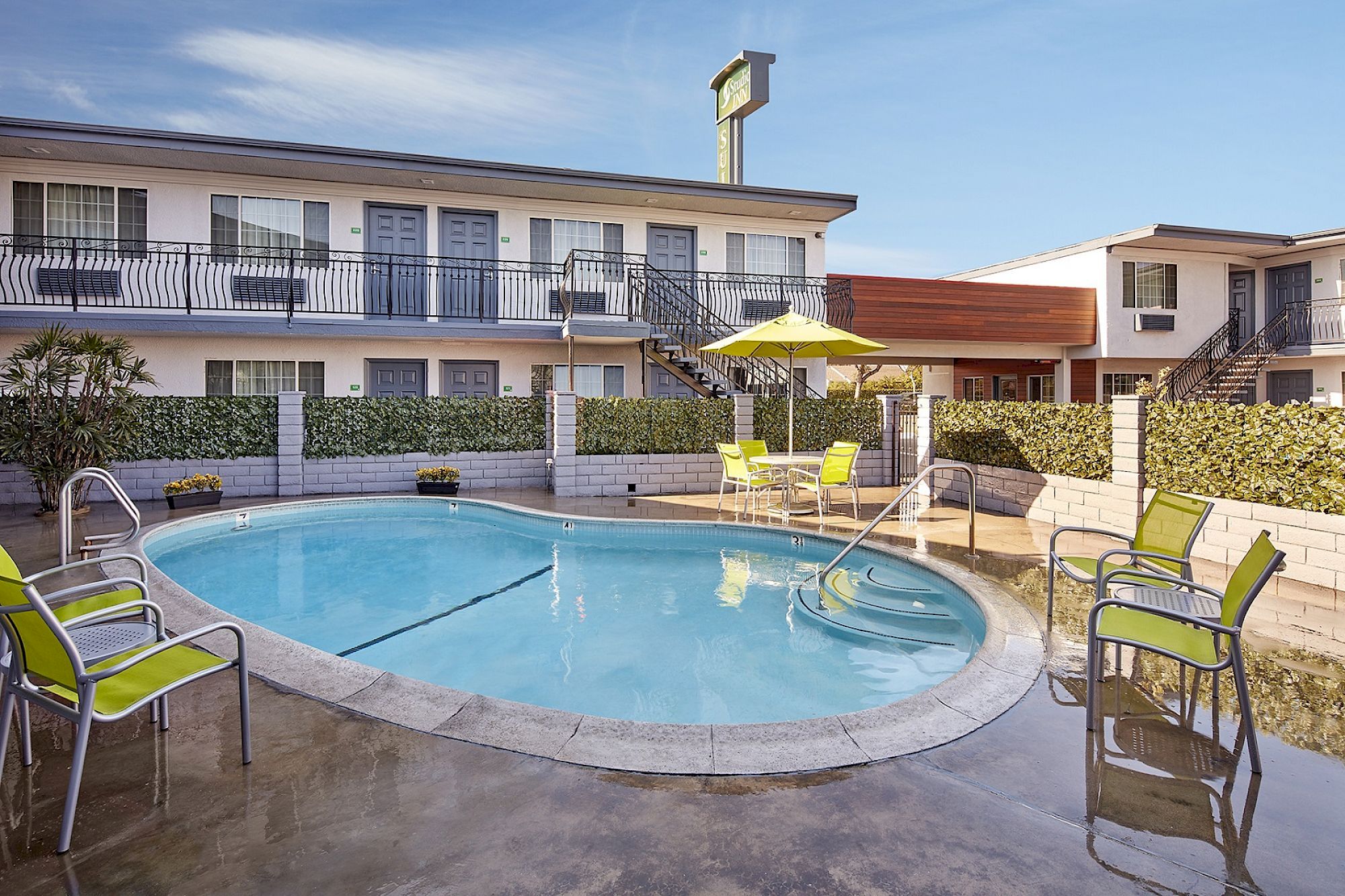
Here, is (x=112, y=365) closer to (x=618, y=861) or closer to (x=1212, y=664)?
(x=618, y=861)

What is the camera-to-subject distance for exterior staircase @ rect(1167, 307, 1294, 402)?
19.2 meters

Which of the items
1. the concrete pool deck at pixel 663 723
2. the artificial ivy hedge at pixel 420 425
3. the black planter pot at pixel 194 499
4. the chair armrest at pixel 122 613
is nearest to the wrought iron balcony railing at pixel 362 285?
the artificial ivy hedge at pixel 420 425

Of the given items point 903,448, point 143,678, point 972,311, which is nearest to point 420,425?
point 903,448

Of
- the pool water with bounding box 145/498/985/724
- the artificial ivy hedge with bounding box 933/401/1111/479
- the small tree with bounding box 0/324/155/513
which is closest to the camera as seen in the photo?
the pool water with bounding box 145/498/985/724

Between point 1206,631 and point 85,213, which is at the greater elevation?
point 85,213

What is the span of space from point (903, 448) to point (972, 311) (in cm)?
734

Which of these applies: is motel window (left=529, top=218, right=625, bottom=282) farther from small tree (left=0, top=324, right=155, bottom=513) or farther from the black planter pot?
small tree (left=0, top=324, right=155, bottom=513)

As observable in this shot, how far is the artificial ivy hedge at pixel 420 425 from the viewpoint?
1202 centimetres

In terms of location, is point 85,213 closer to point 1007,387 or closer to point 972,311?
point 972,311

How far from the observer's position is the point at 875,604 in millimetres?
6262

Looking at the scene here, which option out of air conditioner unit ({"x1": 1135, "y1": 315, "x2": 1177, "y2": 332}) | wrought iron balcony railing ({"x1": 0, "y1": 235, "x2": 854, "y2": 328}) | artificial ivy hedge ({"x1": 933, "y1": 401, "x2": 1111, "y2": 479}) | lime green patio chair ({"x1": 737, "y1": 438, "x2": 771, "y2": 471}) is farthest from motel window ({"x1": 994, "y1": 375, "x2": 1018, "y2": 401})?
lime green patio chair ({"x1": 737, "y1": 438, "x2": 771, "y2": 471})

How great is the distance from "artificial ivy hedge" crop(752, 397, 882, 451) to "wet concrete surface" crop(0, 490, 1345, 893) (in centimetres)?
929

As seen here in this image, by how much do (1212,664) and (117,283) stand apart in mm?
16694

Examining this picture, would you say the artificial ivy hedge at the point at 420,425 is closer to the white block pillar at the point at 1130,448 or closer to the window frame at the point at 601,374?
the window frame at the point at 601,374
